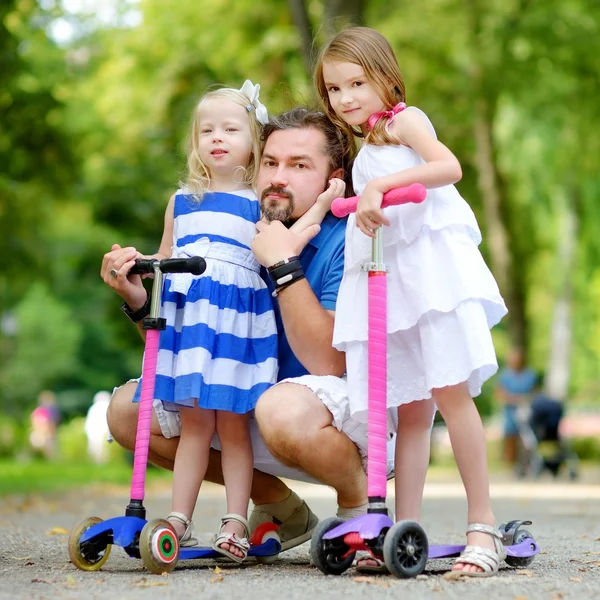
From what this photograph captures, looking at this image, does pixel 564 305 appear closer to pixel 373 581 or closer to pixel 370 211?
pixel 370 211

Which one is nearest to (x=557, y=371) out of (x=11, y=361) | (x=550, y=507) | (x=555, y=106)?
(x=555, y=106)

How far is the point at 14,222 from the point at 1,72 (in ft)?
8.71

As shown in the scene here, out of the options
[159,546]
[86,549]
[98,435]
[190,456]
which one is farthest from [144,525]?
[98,435]

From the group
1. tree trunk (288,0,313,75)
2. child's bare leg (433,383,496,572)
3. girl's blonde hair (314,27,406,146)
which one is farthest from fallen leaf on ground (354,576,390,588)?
tree trunk (288,0,313,75)

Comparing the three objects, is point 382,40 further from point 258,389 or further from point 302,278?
point 258,389

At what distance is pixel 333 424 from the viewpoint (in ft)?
12.8

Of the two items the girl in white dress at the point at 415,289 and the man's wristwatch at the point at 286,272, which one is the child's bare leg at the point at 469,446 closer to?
the girl in white dress at the point at 415,289

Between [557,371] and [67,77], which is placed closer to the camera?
[67,77]

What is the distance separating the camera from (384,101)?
3965 millimetres

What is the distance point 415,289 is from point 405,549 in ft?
2.76

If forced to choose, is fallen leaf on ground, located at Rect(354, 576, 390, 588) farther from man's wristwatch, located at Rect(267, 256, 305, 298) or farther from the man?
man's wristwatch, located at Rect(267, 256, 305, 298)

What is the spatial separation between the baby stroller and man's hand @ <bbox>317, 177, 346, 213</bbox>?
39.0 feet

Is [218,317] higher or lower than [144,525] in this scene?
higher

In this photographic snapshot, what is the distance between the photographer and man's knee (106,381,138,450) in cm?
435
